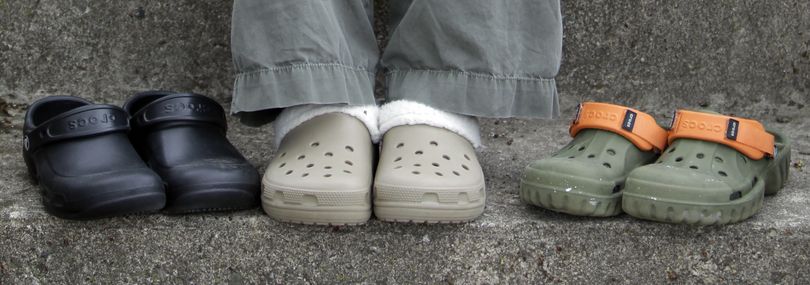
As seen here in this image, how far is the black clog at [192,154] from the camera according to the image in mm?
975

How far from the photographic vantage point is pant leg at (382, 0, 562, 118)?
3.53ft

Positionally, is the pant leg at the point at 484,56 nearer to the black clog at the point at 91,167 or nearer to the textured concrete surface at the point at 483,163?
the textured concrete surface at the point at 483,163

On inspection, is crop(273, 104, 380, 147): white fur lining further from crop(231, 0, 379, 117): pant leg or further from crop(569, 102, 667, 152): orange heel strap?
crop(569, 102, 667, 152): orange heel strap

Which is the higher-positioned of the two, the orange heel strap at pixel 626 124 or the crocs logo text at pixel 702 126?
the crocs logo text at pixel 702 126

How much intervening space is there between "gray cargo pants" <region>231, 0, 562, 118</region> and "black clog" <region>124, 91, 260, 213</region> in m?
0.05

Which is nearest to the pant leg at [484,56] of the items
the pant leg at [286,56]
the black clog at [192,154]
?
the pant leg at [286,56]

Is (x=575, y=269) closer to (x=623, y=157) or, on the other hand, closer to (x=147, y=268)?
(x=623, y=157)

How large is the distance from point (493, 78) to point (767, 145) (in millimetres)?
340

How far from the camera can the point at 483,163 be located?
1.27m

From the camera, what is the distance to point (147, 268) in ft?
3.29

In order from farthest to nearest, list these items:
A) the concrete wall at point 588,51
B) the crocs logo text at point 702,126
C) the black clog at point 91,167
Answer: the concrete wall at point 588,51
the crocs logo text at point 702,126
the black clog at point 91,167

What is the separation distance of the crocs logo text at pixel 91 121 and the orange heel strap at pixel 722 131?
654 millimetres

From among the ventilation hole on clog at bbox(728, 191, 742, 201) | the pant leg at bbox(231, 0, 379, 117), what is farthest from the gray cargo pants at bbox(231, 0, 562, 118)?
the ventilation hole on clog at bbox(728, 191, 742, 201)

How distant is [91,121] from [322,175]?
263 mm
